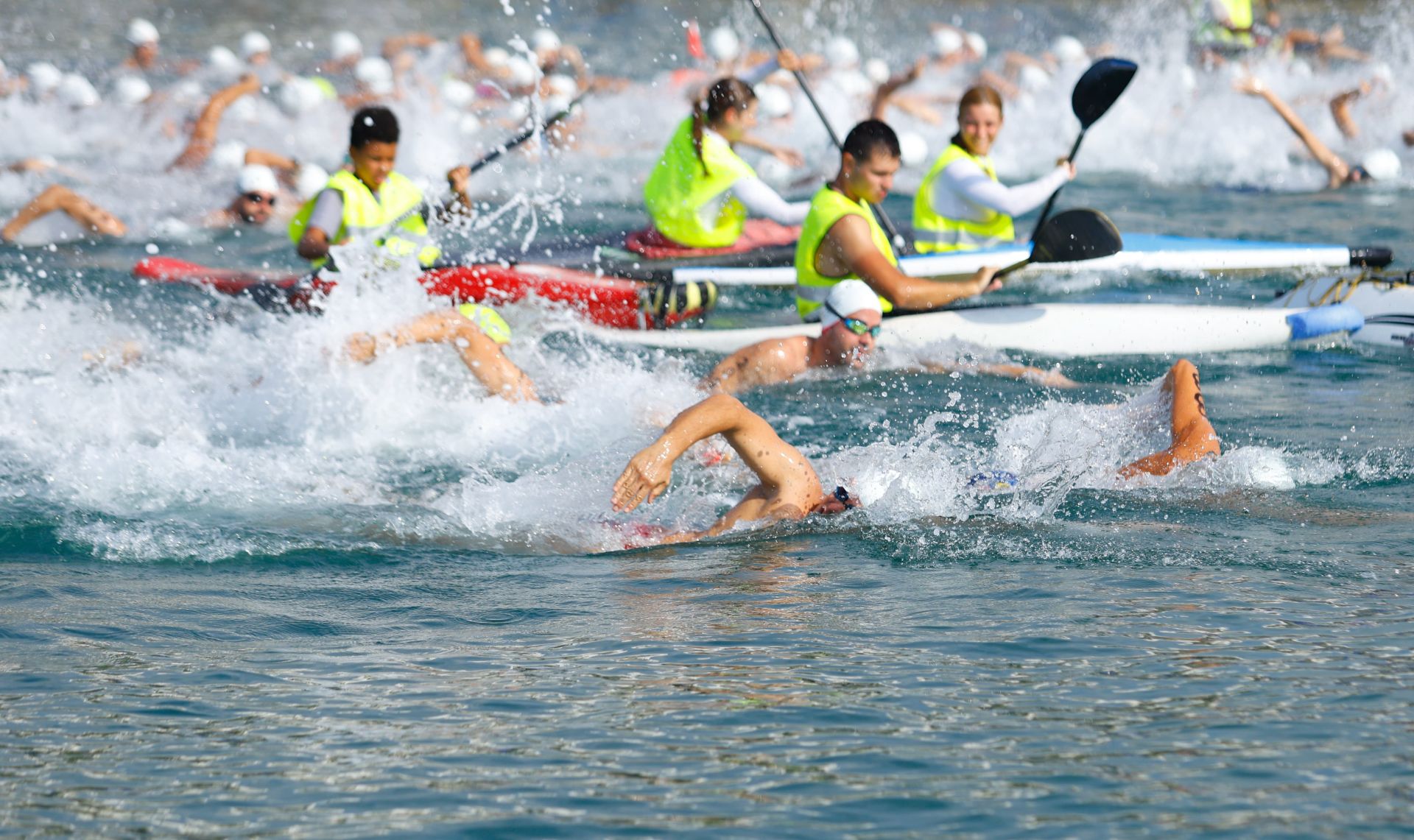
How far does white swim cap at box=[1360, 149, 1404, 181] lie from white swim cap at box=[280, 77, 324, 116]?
1016cm

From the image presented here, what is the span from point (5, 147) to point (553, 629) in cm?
1370

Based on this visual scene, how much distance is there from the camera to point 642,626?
430 centimetres

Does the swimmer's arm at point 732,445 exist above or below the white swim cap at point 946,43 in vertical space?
below

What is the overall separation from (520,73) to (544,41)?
153 centimetres

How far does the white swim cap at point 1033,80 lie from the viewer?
17906mm

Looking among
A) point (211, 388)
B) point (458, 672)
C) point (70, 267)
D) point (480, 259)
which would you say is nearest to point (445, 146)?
point (70, 267)

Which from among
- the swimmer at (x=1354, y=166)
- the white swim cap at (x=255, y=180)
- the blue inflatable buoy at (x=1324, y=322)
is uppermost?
the swimmer at (x=1354, y=166)

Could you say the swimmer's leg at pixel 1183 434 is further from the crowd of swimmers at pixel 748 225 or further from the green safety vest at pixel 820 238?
the green safety vest at pixel 820 238

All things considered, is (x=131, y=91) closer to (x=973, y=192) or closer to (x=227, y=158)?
(x=227, y=158)

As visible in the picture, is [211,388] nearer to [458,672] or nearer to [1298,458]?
[458,672]

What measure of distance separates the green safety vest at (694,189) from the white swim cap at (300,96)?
7882mm

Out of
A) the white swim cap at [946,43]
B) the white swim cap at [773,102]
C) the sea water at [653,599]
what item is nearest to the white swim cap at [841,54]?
the white swim cap at [946,43]

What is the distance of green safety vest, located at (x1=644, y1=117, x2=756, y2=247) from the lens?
8.86m

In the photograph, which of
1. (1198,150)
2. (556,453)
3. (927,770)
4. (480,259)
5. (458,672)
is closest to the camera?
(927,770)
